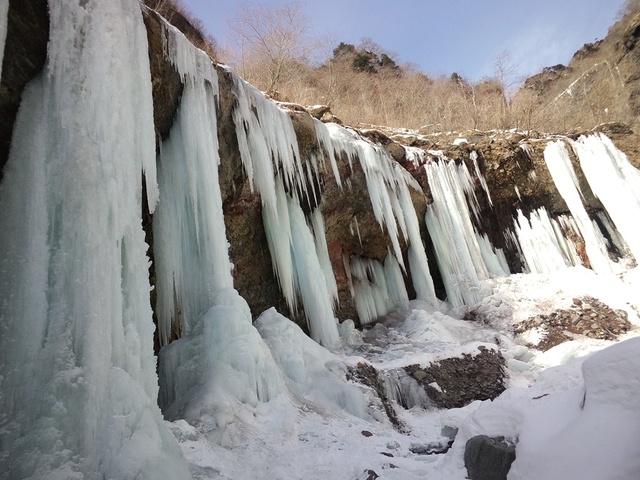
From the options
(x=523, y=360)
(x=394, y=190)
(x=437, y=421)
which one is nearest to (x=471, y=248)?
(x=394, y=190)

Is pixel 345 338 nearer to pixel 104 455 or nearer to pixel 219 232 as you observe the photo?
pixel 219 232

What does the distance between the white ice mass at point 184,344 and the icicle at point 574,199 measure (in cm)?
401

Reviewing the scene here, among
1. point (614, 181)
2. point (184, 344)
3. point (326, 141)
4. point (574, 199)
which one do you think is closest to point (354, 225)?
point (326, 141)

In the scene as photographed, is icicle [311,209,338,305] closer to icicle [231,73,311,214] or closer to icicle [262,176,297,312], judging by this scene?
icicle [262,176,297,312]

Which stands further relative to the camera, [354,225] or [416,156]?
[416,156]

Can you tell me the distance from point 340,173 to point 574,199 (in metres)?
8.51

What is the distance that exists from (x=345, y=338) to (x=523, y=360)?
4058mm

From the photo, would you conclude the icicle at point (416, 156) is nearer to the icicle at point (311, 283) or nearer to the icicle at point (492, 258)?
the icicle at point (492, 258)

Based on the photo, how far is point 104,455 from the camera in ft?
8.38

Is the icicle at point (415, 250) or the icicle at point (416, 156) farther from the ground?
the icicle at point (416, 156)

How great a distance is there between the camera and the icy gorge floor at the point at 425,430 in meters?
1.76

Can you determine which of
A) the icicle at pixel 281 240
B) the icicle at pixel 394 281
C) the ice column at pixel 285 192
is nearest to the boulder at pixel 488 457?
the ice column at pixel 285 192

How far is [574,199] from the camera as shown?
13.2 metres

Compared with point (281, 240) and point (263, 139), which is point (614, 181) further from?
point (263, 139)
